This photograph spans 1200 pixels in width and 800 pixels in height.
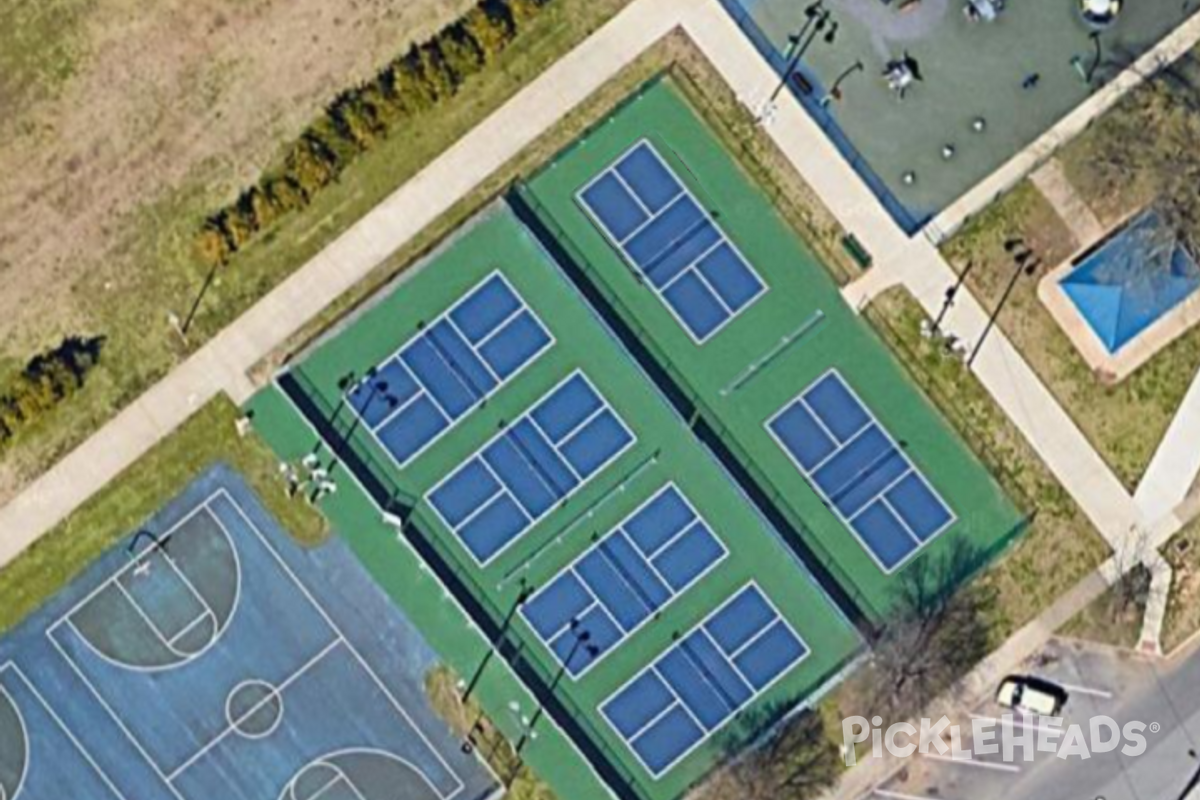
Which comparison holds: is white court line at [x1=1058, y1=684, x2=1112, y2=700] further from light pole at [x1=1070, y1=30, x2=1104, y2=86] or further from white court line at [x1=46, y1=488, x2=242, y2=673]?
white court line at [x1=46, y1=488, x2=242, y2=673]

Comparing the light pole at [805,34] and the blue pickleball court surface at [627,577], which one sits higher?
the light pole at [805,34]

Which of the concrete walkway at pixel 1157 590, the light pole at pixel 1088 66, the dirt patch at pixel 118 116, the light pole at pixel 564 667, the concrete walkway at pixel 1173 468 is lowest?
the concrete walkway at pixel 1157 590

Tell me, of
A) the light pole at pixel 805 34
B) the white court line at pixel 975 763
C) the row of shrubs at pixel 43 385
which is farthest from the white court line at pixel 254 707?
the light pole at pixel 805 34

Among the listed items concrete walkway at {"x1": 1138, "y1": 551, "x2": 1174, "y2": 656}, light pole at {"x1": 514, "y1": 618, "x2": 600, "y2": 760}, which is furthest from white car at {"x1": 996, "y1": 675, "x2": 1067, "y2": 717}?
light pole at {"x1": 514, "y1": 618, "x2": 600, "y2": 760}

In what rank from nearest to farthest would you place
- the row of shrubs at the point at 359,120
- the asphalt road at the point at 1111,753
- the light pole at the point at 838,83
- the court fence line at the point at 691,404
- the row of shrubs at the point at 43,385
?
the row of shrubs at the point at 43,385, the row of shrubs at the point at 359,120, the court fence line at the point at 691,404, the light pole at the point at 838,83, the asphalt road at the point at 1111,753

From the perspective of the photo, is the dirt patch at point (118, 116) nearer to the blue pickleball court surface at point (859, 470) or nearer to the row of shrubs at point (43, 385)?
the row of shrubs at point (43, 385)

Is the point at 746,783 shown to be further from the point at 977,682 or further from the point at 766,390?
the point at 766,390

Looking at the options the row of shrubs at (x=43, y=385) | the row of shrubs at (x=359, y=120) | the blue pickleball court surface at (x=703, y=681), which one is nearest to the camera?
the row of shrubs at (x=43, y=385)
